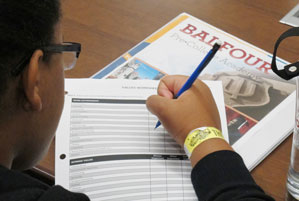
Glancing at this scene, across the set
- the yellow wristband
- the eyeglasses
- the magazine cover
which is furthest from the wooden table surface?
the yellow wristband

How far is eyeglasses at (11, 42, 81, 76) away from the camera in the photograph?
468mm

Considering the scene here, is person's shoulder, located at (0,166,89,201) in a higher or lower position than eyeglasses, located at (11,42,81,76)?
lower

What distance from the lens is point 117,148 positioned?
2.14 ft

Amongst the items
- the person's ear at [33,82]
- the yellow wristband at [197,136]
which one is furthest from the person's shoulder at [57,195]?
the yellow wristband at [197,136]

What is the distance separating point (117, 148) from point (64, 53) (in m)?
0.18

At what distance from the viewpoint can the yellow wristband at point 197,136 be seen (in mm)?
634

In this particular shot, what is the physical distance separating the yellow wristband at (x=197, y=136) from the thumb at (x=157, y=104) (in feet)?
0.23

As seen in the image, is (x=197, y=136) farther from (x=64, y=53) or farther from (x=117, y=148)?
(x=64, y=53)

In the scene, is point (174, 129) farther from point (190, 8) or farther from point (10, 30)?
point (190, 8)

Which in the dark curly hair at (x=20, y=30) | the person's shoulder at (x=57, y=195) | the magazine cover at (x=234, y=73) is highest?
the dark curly hair at (x=20, y=30)

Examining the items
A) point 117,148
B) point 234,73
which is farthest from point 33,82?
point 234,73

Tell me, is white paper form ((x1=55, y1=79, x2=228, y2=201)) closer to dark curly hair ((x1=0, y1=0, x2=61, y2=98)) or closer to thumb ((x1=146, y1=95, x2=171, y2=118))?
thumb ((x1=146, y1=95, x2=171, y2=118))

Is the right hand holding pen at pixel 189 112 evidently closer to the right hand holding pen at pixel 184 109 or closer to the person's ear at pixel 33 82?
the right hand holding pen at pixel 184 109

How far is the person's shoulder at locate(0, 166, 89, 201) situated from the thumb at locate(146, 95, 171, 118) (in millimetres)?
240
